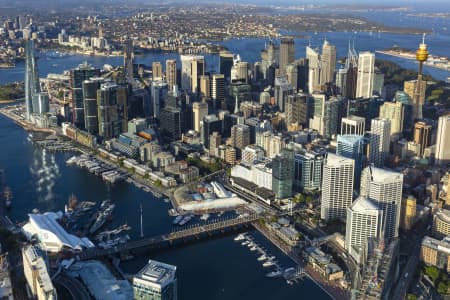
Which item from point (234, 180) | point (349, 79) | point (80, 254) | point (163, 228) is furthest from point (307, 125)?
point (80, 254)

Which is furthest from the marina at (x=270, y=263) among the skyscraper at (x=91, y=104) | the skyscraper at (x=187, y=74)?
the skyscraper at (x=187, y=74)

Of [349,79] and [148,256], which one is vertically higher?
[349,79]

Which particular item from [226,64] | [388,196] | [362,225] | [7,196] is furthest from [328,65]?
[7,196]

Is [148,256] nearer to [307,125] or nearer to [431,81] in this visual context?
[307,125]

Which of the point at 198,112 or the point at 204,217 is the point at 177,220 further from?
the point at 198,112

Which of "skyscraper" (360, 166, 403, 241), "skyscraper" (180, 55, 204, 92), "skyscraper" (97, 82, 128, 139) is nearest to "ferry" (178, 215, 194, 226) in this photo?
"skyscraper" (360, 166, 403, 241)

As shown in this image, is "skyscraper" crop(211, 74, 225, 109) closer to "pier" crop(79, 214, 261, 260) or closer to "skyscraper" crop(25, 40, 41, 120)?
"skyscraper" crop(25, 40, 41, 120)
